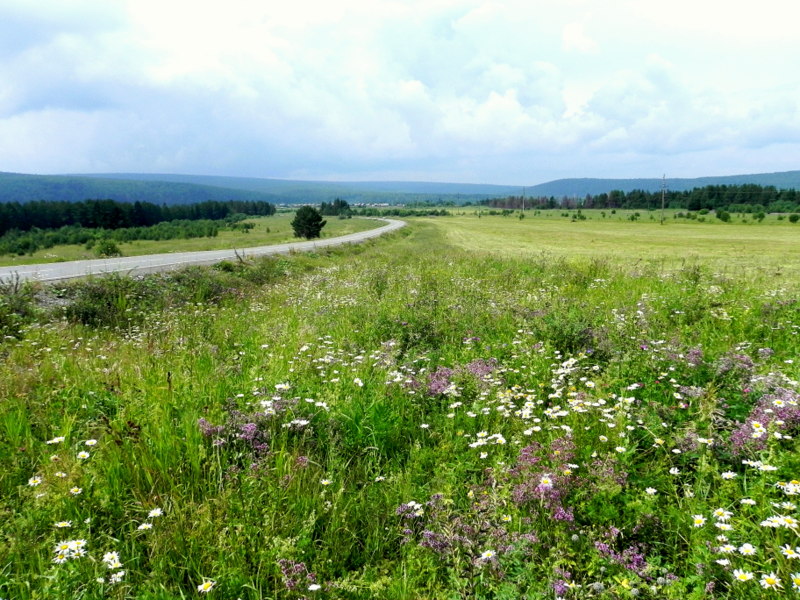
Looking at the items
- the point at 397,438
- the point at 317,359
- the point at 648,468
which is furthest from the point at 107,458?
the point at 648,468

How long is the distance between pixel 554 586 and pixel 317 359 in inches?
166

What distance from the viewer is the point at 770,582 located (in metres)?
2.39

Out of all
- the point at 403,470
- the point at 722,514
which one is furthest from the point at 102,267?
the point at 722,514

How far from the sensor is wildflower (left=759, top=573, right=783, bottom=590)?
2.38 meters

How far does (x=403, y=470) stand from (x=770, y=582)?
8.27 feet

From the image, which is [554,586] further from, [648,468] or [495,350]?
[495,350]

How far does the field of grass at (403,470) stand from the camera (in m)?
2.71

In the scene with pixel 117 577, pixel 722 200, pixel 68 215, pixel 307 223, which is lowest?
pixel 117 577

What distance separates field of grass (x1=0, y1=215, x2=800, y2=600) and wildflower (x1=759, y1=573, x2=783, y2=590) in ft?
0.07

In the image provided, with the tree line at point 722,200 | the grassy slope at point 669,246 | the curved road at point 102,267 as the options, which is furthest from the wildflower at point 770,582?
the tree line at point 722,200

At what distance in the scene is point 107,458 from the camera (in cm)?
356

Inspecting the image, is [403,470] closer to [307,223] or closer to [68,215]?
[307,223]

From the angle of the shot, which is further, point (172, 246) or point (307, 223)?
point (172, 246)

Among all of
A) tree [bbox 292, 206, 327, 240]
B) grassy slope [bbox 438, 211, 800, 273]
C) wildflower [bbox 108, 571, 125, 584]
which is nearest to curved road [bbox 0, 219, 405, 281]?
wildflower [bbox 108, 571, 125, 584]
